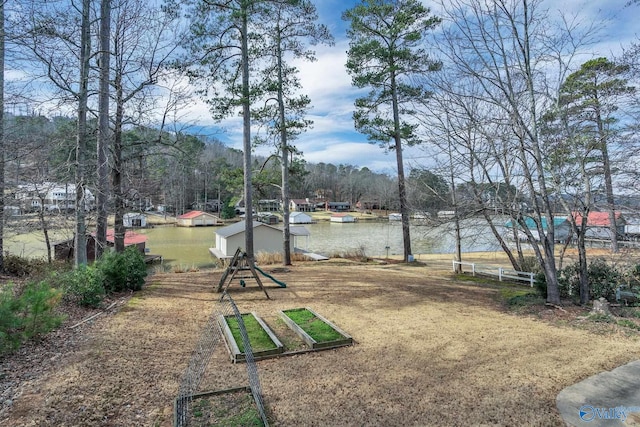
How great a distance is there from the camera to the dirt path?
128 inches

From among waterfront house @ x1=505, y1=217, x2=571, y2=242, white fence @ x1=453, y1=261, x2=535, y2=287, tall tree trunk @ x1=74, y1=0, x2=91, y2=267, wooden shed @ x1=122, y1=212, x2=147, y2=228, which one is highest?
tall tree trunk @ x1=74, y1=0, x2=91, y2=267

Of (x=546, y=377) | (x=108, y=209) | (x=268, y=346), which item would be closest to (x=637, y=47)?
(x=546, y=377)

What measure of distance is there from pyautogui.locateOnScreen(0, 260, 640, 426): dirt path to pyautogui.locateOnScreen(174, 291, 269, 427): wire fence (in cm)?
11

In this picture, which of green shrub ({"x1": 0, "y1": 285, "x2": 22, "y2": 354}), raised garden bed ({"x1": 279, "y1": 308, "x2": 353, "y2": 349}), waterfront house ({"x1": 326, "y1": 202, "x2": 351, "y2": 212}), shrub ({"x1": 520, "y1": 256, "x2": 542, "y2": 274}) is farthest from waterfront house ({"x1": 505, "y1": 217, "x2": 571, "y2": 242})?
waterfront house ({"x1": 326, "y1": 202, "x2": 351, "y2": 212})

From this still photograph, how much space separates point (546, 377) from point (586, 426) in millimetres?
970

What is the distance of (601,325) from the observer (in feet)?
19.7

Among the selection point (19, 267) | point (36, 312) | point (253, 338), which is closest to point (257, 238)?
point (19, 267)

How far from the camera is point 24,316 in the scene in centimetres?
441

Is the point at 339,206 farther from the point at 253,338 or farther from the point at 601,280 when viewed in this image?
the point at 253,338

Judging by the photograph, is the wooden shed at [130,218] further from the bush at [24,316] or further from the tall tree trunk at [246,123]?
the bush at [24,316]

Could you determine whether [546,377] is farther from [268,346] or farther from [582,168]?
[582,168]

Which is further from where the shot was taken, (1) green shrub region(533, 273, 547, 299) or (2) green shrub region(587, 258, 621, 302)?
(1) green shrub region(533, 273, 547, 299)

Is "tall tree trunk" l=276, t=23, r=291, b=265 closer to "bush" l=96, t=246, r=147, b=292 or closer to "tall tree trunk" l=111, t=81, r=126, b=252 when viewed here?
"tall tree trunk" l=111, t=81, r=126, b=252

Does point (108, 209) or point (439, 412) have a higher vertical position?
point (108, 209)
